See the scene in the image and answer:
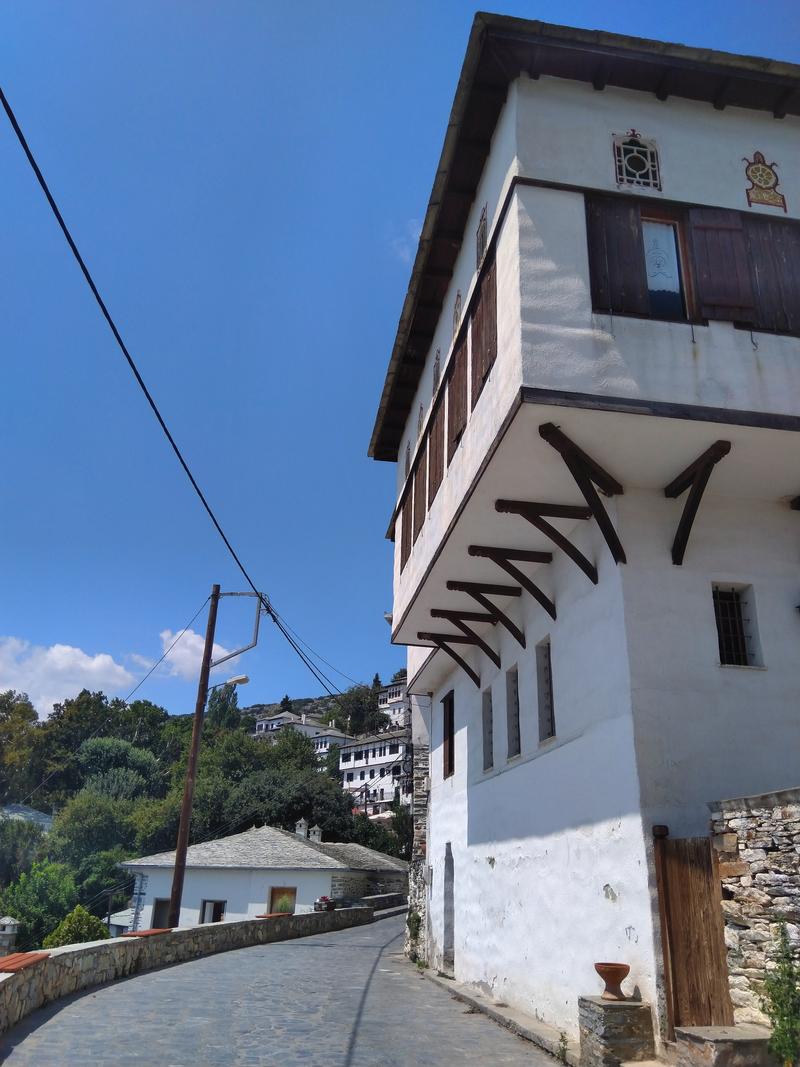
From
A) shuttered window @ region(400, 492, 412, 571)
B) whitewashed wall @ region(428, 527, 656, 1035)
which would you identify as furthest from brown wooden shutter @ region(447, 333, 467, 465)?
shuttered window @ region(400, 492, 412, 571)

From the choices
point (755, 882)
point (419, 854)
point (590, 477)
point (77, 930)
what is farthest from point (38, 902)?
point (755, 882)

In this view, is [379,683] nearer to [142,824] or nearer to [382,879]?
[142,824]

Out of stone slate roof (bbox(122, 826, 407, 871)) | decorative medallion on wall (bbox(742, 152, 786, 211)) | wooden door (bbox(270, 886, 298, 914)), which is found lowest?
wooden door (bbox(270, 886, 298, 914))

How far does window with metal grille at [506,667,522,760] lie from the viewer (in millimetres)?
12086

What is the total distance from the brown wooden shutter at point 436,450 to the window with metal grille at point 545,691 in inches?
110

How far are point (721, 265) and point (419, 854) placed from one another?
15479 millimetres

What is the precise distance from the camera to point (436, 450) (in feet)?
40.9

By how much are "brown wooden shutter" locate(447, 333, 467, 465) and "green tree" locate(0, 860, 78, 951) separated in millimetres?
42001

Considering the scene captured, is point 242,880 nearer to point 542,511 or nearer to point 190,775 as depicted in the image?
point 190,775

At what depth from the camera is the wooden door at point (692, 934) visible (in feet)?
21.6

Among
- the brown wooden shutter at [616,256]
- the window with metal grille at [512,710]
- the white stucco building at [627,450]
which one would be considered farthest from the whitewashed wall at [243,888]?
the brown wooden shutter at [616,256]

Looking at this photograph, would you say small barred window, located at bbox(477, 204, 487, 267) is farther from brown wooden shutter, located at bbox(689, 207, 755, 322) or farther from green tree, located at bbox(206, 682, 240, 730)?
green tree, located at bbox(206, 682, 240, 730)

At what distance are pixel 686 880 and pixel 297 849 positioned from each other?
1251 inches

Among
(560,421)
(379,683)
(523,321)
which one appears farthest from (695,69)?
(379,683)
